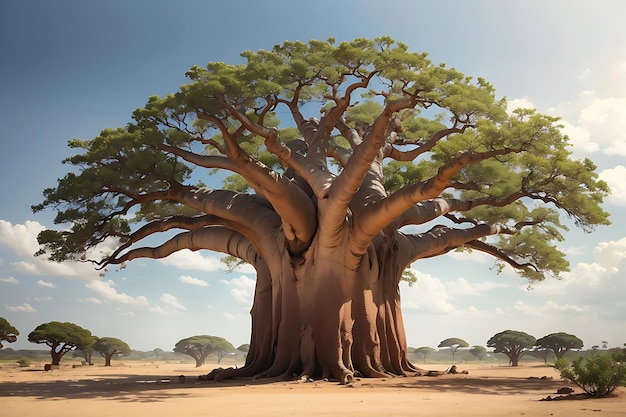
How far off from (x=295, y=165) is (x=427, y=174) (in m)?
5.16

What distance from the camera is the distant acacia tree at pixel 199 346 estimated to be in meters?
49.7

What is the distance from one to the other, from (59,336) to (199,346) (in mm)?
22432

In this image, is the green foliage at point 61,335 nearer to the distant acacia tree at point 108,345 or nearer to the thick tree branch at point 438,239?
the distant acacia tree at point 108,345

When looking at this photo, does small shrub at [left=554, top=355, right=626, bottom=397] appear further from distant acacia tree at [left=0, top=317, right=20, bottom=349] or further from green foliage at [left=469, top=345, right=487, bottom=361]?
green foliage at [left=469, top=345, right=487, bottom=361]

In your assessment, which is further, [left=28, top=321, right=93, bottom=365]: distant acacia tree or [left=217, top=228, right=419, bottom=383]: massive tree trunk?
[left=28, top=321, right=93, bottom=365]: distant acacia tree

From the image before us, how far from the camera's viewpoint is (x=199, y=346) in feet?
166

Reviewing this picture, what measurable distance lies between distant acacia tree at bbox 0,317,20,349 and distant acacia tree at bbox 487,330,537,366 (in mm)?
30930

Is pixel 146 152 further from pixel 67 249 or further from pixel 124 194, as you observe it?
pixel 67 249

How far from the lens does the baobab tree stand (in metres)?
10.8

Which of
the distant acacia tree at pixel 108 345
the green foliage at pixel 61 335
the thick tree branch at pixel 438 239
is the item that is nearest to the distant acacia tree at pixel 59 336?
the green foliage at pixel 61 335

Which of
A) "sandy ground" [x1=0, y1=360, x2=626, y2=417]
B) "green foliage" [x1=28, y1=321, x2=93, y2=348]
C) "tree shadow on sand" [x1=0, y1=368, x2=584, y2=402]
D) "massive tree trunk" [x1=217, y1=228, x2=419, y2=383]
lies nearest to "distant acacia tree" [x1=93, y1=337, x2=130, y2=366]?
"green foliage" [x1=28, y1=321, x2=93, y2=348]

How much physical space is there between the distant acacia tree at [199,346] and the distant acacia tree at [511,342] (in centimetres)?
2296

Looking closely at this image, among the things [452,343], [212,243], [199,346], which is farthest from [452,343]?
[212,243]

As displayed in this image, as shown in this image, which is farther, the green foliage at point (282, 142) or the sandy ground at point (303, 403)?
the green foliage at point (282, 142)
